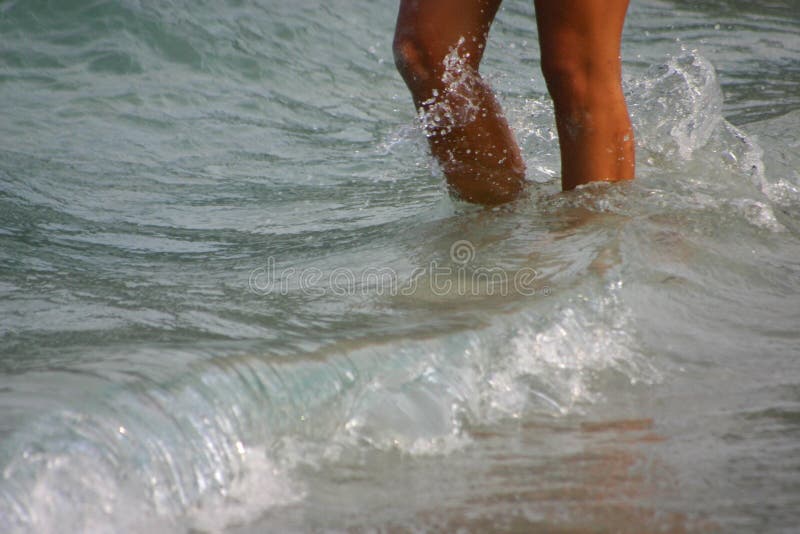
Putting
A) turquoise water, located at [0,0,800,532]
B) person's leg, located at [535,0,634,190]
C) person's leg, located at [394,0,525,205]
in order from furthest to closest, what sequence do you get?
person's leg, located at [394,0,525,205], person's leg, located at [535,0,634,190], turquoise water, located at [0,0,800,532]

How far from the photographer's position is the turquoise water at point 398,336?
1.36m

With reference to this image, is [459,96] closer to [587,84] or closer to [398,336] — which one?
[587,84]

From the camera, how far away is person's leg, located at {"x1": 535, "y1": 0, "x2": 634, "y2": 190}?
88.4 inches

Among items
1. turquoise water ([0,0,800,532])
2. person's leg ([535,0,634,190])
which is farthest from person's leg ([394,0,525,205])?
person's leg ([535,0,634,190])

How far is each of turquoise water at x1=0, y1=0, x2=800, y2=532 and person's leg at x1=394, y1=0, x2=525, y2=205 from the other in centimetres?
8

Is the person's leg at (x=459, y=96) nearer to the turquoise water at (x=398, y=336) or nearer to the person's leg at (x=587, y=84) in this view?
the turquoise water at (x=398, y=336)

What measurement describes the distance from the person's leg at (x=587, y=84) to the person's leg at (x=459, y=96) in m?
0.23

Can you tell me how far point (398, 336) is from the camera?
1790mm

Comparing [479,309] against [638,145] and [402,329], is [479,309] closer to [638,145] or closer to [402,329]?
[402,329]

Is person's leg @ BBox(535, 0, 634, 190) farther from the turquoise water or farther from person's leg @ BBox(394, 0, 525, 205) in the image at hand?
person's leg @ BBox(394, 0, 525, 205)

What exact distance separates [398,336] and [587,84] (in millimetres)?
910

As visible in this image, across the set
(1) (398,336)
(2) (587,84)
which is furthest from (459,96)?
(1) (398,336)

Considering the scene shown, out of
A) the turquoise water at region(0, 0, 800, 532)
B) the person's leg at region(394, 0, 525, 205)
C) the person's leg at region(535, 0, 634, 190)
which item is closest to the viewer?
the turquoise water at region(0, 0, 800, 532)

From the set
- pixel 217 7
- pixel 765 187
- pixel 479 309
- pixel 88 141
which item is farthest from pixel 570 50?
pixel 217 7
